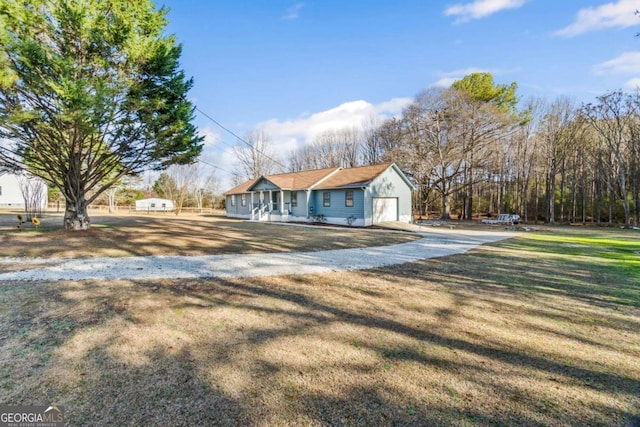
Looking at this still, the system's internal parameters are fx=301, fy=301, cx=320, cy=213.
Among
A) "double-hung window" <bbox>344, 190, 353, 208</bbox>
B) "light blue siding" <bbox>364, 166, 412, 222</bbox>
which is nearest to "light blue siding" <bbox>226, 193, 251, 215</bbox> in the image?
"double-hung window" <bbox>344, 190, 353, 208</bbox>

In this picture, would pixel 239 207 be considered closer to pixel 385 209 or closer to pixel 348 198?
pixel 348 198

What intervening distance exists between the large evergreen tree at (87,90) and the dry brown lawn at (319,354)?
24.2 feet

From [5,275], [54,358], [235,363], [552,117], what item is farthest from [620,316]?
[552,117]

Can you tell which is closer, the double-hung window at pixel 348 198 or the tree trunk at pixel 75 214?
the tree trunk at pixel 75 214

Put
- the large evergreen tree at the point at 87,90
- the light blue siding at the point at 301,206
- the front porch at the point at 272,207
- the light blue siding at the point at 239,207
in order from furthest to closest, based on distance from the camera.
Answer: the light blue siding at the point at 239,207
the front porch at the point at 272,207
the light blue siding at the point at 301,206
the large evergreen tree at the point at 87,90

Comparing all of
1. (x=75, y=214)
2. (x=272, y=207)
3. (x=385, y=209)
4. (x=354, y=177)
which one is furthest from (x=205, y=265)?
(x=272, y=207)

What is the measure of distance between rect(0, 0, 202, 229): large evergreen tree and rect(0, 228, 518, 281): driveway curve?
483 cm

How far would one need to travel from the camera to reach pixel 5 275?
5.95 m

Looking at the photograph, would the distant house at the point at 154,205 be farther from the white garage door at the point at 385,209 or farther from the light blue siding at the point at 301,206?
the white garage door at the point at 385,209

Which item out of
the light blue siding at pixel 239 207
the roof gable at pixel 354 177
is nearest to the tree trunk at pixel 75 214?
the roof gable at pixel 354 177

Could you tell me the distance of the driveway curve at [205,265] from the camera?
6.16 metres

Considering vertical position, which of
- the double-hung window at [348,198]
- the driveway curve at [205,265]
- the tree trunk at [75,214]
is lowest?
the driveway curve at [205,265]

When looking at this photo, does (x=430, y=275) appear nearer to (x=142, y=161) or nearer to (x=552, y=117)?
(x=142, y=161)

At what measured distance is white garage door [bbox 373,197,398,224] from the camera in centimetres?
2139
